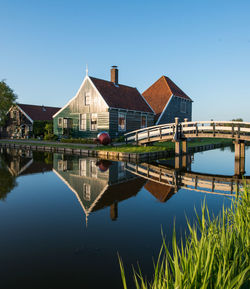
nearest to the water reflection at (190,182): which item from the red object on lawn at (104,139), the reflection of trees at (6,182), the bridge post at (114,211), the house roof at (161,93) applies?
the bridge post at (114,211)

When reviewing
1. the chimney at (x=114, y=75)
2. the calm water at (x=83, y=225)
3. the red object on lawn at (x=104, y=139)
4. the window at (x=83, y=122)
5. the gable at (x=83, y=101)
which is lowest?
the calm water at (x=83, y=225)

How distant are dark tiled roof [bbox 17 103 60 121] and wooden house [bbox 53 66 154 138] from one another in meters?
12.4

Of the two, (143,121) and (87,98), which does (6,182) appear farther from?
(143,121)

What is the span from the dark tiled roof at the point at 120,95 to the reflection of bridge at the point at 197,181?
13785mm

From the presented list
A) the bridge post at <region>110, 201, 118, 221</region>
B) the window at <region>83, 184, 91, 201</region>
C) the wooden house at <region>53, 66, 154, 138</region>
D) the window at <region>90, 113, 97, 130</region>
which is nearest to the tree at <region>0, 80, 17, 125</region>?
the wooden house at <region>53, 66, 154, 138</region>

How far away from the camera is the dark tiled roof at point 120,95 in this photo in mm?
25547

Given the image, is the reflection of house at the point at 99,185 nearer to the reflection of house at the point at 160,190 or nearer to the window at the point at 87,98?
the reflection of house at the point at 160,190

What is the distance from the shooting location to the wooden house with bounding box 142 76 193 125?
31094 mm

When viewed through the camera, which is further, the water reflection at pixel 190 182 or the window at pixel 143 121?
the window at pixel 143 121

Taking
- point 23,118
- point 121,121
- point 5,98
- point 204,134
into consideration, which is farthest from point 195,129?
point 5,98

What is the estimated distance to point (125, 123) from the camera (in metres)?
26.4

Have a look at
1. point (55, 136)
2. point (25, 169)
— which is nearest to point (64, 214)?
point (25, 169)

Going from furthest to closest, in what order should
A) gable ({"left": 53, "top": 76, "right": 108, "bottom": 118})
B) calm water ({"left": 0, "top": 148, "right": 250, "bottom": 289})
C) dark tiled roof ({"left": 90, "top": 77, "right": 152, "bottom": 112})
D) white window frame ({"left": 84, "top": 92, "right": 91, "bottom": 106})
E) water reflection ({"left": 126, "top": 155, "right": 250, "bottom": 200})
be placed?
white window frame ({"left": 84, "top": 92, "right": 91, "bottom": 106}) < dark tiled roof ({"left": 90, "top": 77, "right": 152, "bottom": 112}) < gable ({"left": 53, "top": 76, "right": 108, "bottom": 118}) < water reflection ({"left": 126, "top": 155, "right": 250, "bottom": 200}) < calm water ({"left": 0, "top": 148, "right": 250, "bottom": 289})

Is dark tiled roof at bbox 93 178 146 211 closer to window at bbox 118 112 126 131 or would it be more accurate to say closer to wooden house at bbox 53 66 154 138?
wooden house at bbox 53 66 154 138
